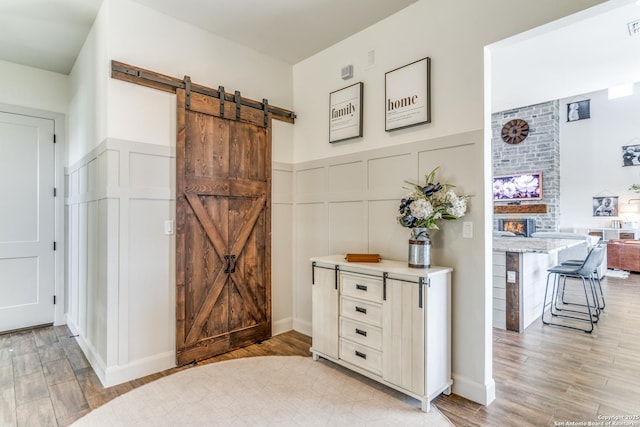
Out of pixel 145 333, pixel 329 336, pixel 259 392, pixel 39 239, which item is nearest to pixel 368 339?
pixel 329 336

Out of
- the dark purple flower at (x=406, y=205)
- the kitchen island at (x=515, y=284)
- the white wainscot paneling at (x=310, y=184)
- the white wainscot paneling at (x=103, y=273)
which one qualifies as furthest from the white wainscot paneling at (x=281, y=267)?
the kitchen island at (x=515, y=284)

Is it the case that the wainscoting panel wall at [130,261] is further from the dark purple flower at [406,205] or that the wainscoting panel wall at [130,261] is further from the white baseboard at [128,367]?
the dark purple flower at [406,205]

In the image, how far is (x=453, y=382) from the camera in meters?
2.50

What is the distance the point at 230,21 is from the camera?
10.1 feet

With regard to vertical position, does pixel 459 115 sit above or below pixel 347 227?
above

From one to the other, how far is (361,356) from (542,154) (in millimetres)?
8160

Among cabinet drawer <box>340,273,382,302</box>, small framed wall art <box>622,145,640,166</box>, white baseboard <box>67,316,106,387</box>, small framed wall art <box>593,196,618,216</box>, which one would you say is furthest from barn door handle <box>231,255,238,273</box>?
small framed wall art <box>622,145,640,166</box>

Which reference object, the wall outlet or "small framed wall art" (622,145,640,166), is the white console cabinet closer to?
the wall outlet

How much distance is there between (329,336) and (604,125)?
371 inches

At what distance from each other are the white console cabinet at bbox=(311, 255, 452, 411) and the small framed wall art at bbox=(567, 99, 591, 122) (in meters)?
8.81

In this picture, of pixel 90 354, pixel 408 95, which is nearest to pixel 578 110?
pixel 408 95

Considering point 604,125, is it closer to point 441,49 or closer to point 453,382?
point 441,49

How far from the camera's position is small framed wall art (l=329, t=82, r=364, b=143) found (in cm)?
323

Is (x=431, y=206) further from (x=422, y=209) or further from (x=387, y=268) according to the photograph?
(x=387, y=268)
